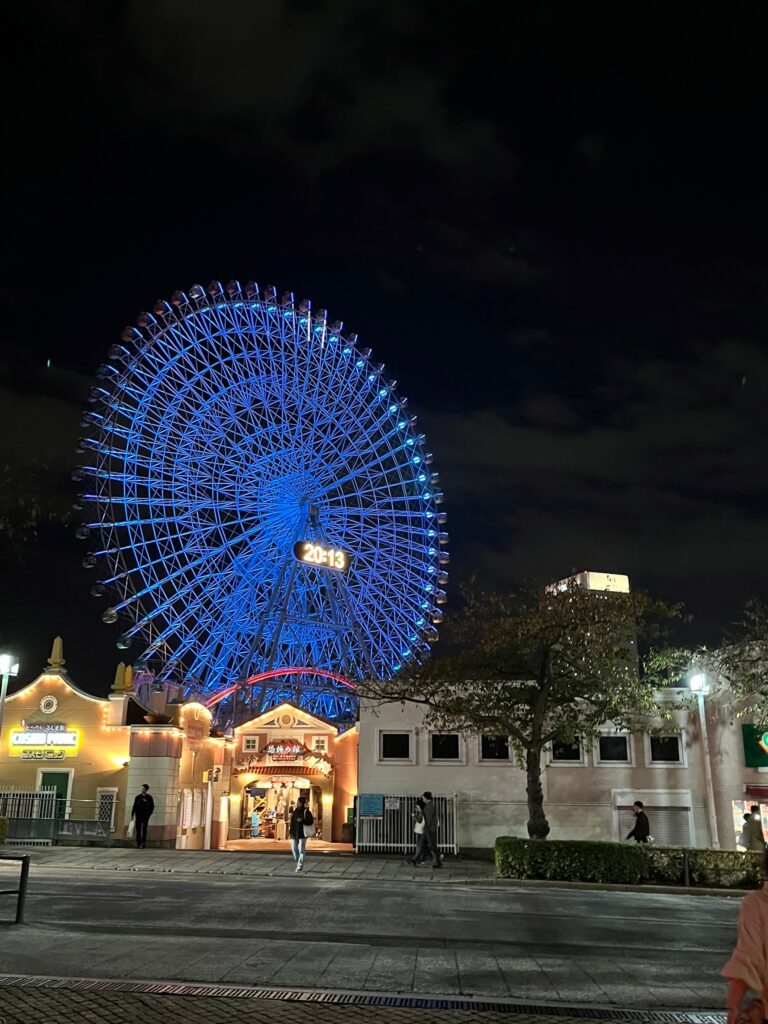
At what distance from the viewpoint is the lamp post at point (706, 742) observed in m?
27.5

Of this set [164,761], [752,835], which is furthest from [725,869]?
[164,761]

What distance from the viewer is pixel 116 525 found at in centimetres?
3459

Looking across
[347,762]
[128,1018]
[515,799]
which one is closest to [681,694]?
[515,799]

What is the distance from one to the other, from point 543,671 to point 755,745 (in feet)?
31.1

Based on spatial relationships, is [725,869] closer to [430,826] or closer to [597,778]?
[430,826]

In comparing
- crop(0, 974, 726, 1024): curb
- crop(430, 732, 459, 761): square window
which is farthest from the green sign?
crop(0, 974, 726, 1024): curb

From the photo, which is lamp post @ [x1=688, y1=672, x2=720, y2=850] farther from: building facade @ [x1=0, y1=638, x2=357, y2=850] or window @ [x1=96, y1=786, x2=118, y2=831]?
window @ [x1=96, y1=786, x2=118, y2=831]

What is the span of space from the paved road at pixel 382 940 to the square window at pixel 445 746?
12736 mm

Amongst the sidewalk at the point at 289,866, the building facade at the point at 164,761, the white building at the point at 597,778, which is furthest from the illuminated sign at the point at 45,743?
the white building at the point at 597,778

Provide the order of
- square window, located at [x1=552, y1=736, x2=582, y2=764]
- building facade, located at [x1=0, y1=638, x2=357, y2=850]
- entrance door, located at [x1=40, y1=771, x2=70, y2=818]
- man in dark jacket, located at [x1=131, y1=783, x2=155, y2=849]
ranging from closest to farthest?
man in dark jacket, located at [x1=131, y1=783, x2=155, y2=849]
building facade, located at [x1=0, y1=638, x2=357, y2=850]
square window, located at [x1=552, y1=736, x2=582, y2=764]
entrance door, located at [x1=40, y1=771, x2=70, y2=818]

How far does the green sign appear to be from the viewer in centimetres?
2941

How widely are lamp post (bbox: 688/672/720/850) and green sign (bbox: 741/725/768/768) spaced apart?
1217 millimetres

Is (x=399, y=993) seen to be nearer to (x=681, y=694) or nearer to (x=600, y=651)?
(x=600, y=651)

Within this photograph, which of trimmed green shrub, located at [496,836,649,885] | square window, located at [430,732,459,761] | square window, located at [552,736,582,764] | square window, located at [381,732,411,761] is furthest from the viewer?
square window, located at [381,732,411,761]
